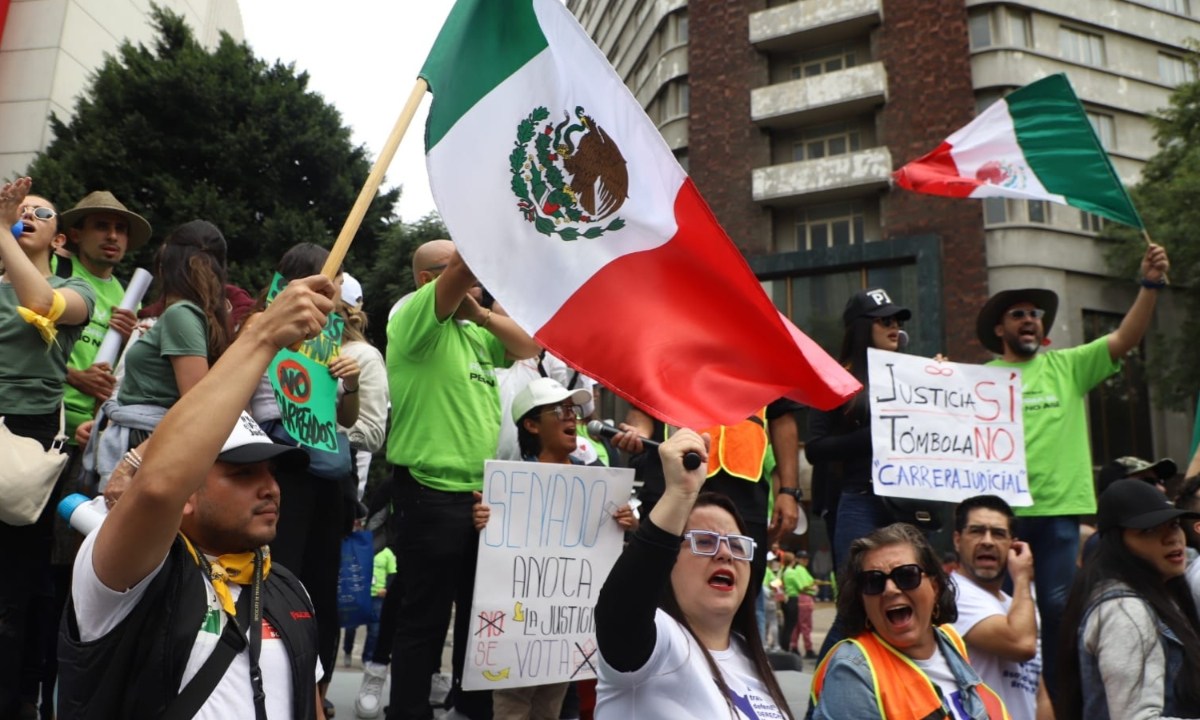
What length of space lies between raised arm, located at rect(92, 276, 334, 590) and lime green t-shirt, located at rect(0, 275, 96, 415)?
2414 mm

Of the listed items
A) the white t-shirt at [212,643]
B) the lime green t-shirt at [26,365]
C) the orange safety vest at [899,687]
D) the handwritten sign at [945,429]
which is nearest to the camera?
the white t-shirt at [212,643]

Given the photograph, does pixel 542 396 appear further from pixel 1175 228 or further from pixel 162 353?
pixel 1175 228

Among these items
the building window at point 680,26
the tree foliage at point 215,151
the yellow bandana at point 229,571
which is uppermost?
the building window at point 680,26

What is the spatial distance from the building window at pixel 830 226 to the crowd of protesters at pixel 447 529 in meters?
21.0

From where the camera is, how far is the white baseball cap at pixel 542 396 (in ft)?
15.1

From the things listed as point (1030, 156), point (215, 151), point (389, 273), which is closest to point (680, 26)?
point (389, 273)

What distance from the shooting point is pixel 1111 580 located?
391cm

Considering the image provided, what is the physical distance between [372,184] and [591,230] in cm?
109

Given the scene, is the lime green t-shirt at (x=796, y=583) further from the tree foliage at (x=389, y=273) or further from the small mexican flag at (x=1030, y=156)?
the small mexican flag at (x=1030, y=156)

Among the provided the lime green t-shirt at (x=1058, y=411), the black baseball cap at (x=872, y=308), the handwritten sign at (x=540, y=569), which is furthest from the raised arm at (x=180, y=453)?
the lime green t-shirt at (x=1058, y=411)

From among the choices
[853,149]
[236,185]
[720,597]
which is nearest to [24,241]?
[720,597]

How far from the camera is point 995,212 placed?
24.4m

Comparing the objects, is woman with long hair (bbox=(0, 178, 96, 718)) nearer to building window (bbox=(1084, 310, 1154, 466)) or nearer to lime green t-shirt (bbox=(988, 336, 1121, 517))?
lime green t-shirt (bbox=(988, 336, 1121, 517))

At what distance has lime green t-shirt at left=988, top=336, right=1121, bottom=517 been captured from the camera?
512cm
